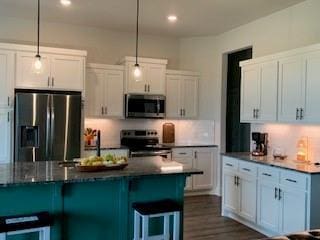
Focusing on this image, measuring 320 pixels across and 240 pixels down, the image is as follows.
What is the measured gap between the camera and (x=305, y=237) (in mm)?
2018

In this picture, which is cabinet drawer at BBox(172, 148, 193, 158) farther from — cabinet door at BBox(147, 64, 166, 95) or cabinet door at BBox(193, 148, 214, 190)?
cabinet door at BBox(147, 64, 166, 95)

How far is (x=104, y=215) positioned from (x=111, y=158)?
1.87 ft

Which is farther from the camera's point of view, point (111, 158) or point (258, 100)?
point (258, 100)

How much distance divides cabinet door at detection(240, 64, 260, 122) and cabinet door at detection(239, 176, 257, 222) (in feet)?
3.07

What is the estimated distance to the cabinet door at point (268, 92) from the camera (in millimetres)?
4523

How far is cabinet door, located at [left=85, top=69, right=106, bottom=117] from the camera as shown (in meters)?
5.84

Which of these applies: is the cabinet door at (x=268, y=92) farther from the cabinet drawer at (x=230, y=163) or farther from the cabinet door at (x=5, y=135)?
the cabinet door at (x=5, y=135)

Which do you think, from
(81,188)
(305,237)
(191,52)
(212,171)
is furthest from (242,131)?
(305,237)

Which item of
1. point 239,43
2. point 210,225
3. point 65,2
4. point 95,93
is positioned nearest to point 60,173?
point 210,225

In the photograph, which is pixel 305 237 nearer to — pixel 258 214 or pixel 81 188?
pixel 81 188

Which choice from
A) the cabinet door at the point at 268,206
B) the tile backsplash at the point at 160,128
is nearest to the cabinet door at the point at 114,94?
the tile backsplash at the point at 160,128

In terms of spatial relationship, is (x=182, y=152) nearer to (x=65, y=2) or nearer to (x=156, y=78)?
(x=156, y=78)

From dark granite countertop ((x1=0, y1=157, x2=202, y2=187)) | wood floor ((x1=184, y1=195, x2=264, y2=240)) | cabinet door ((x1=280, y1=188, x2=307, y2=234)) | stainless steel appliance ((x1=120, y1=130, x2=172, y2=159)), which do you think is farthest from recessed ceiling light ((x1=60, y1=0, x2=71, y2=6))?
cabinet door ((x1=280, y1=188, x2=307, y2=234))

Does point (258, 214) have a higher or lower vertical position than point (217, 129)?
lower
